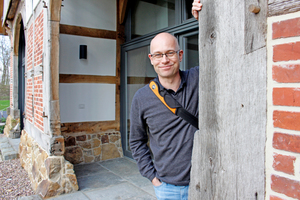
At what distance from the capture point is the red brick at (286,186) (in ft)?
2.94

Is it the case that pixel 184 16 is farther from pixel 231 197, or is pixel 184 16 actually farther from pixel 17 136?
pixel 17 136

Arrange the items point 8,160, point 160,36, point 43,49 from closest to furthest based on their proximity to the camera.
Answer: point 160,36 < point 43,49 < point 8,160

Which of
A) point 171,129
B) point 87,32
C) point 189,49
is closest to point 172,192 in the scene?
point 171,129

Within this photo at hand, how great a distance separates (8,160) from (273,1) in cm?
717

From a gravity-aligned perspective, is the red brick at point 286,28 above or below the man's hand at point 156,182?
above

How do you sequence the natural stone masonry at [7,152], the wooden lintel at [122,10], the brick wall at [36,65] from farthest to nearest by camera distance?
the natural stone masonry at [7,152] → the wooden lintel at [122,10] → the brick wall at [36,65]

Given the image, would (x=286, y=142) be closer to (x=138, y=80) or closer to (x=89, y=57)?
(x=138, y=80)

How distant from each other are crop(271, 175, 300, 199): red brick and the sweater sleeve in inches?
38.4

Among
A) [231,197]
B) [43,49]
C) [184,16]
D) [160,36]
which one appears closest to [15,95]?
[43,49]

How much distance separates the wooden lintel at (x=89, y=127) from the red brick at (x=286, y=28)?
464 centimetres

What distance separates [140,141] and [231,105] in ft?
3.17

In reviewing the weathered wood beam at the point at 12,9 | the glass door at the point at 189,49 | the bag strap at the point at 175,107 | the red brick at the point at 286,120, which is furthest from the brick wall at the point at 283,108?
the weathered wood beam at the point at 12,9

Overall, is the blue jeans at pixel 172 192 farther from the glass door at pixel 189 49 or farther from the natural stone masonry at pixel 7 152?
the natural stone masonry at pixel 7 152

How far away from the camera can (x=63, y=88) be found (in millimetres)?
4984
